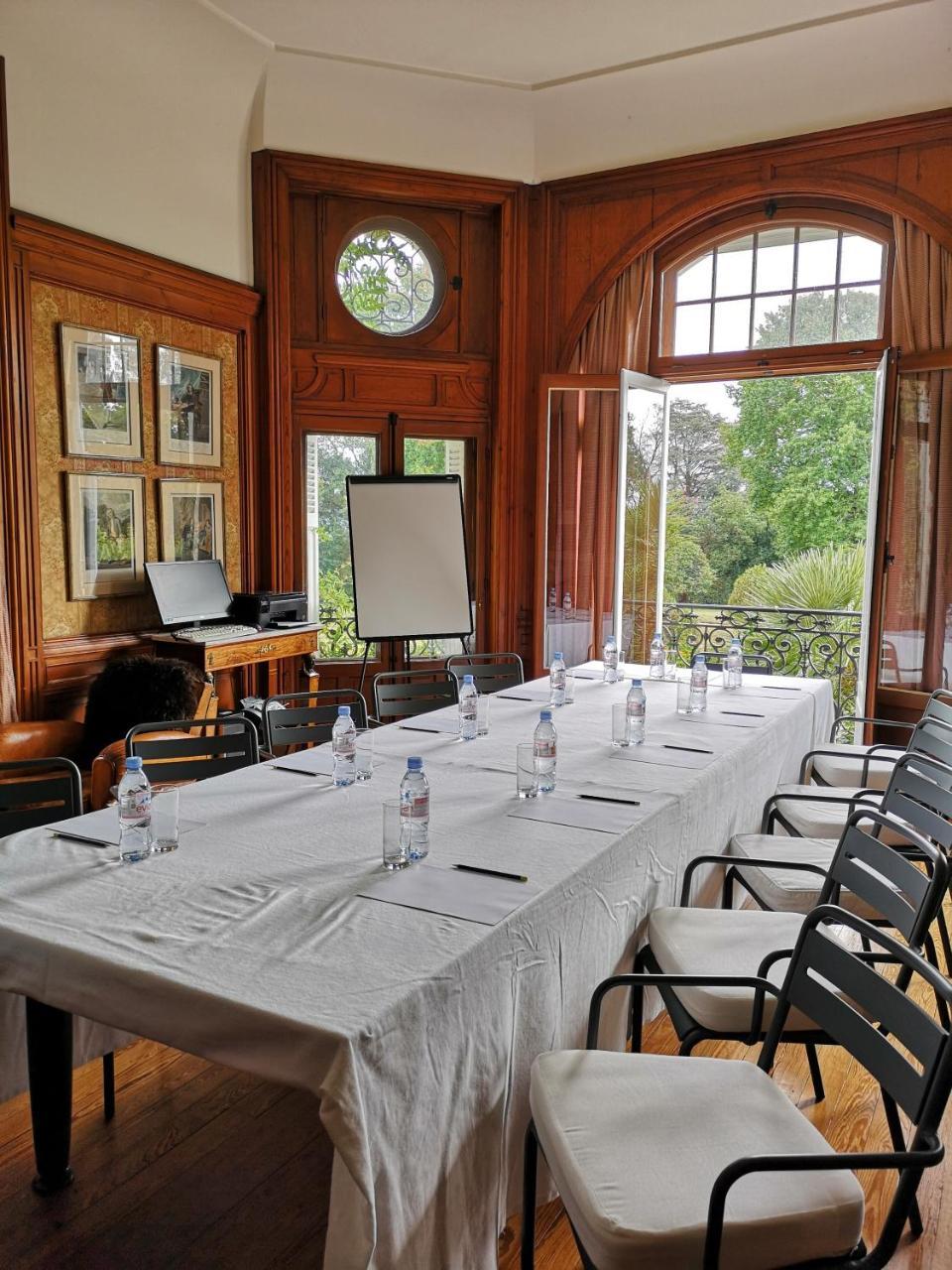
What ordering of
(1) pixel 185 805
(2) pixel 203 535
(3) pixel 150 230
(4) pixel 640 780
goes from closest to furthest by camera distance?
1. (1) pixel 185 805
2. (4) pixel 640 780
3. (3) pixel 150 230
4. (2) pixel 203 535

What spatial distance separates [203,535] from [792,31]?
4420 millimetres

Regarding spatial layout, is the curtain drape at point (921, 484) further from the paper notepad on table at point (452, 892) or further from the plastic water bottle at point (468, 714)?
the paper notepad on table at point (452, 892)

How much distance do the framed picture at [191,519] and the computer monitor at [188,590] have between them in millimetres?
110

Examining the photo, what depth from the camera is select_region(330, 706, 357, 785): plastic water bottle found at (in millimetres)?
2770

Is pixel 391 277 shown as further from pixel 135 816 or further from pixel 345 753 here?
pixel 135 816

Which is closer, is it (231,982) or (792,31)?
(231,982)

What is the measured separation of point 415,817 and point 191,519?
4.09m

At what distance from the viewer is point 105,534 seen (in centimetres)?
524

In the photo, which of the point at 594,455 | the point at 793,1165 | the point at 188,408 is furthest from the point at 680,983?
the point at 594,455

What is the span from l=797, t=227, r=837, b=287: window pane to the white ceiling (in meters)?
1.05

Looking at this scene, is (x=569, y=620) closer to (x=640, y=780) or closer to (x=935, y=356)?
(x=935, y=356)

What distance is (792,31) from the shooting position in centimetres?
540

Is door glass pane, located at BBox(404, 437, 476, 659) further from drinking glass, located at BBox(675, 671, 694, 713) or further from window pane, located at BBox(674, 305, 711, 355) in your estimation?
drinking glass, located at BBox(675, 671, 694, 713)

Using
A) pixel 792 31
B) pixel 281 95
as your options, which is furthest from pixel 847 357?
pixel 281 95
